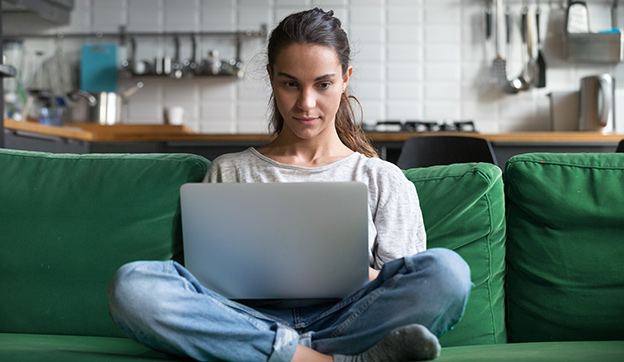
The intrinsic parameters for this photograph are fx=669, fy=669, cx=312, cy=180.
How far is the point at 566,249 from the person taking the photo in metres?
1.49

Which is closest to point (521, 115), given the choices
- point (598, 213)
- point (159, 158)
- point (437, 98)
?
point (437, 98)

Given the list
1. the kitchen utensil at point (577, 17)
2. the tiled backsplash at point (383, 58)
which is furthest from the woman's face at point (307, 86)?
the kitchen utensil at point (577, 17)

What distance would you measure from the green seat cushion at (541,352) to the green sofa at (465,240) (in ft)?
0.35

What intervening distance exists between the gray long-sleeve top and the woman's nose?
15cm

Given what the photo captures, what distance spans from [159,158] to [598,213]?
1.01 m

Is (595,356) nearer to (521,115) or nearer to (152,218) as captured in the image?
(152,218)

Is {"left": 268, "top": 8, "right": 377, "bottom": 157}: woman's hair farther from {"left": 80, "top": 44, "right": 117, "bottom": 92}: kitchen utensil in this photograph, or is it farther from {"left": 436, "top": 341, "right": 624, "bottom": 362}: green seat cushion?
{"left": 80, "top": 44, "right": 117, "bottom": 92}: kitchen utensil

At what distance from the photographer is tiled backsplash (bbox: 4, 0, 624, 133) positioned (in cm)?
446

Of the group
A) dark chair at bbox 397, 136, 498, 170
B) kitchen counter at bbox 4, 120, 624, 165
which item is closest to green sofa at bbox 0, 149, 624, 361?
dark chair at bbox 397, 136, 498, 170

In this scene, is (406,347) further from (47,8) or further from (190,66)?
(47,8)

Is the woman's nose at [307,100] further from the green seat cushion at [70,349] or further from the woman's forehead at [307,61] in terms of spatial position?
the green seat cushion at [70,349]

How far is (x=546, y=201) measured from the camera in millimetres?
1505

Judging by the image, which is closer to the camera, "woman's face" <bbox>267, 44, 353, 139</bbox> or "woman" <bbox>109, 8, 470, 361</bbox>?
"woman" <bbox>109, 8, 470, 361</bbox>

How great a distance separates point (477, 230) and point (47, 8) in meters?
3.73
